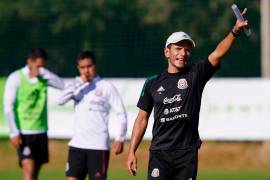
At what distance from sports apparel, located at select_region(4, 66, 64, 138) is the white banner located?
262 inches

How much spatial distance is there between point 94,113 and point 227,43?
4.21 m

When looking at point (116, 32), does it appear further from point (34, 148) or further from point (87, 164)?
point (87, 164)

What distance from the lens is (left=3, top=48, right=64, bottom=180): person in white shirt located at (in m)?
14.2

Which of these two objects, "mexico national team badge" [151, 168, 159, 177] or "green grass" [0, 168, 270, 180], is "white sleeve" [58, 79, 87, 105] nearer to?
"mexico national team badge" [151, 168, 159, 177]

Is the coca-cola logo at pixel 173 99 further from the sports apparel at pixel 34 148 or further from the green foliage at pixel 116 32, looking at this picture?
the green foliage at pixel 116 32

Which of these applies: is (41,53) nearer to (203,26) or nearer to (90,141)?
(90,141)

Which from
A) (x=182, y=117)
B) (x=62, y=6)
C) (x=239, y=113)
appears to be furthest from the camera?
(x=62, y=6)

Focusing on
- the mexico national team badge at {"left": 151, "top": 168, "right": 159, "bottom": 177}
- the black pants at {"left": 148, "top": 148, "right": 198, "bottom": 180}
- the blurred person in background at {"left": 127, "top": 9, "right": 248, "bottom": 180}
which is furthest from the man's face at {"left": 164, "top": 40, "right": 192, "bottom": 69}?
the mexico national team badge at {"left": 151, "top": 168, "right": 159, "bottom": 177}

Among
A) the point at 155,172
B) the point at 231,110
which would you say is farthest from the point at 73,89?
the point at 231,110

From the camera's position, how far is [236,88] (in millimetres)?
21062

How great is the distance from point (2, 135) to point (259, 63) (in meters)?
6.42

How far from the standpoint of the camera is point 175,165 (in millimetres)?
9641

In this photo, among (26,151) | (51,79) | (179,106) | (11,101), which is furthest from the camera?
(51,79)

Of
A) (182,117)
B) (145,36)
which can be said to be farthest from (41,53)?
(145,36)
